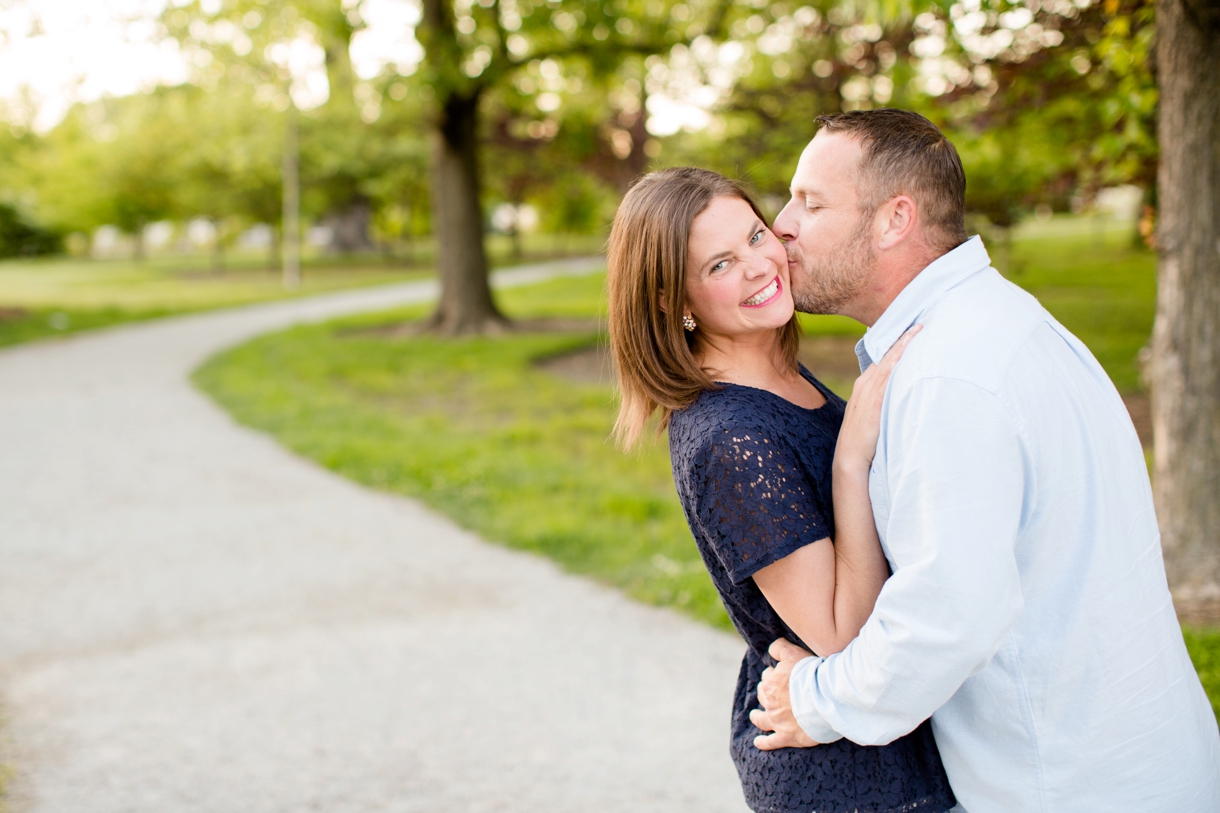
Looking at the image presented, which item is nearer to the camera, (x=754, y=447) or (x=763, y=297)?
(x=754, y=447)

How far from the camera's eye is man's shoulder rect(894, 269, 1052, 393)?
1551 millimetres

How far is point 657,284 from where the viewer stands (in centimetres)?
197

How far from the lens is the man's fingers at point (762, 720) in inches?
75.8

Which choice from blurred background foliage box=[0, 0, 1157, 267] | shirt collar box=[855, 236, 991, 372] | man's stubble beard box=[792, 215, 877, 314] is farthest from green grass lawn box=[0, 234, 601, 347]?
shirt collar box=[855, 236, 991, 372]

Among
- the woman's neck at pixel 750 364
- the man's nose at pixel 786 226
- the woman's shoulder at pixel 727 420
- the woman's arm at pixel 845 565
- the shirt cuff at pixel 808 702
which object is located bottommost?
the shirt cuff at pixel 808 702

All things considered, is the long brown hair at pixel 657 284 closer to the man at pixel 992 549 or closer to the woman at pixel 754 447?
the woman at pixel 754 447

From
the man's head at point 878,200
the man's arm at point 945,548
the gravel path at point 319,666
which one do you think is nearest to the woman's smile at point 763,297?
the man's head at point 878,200

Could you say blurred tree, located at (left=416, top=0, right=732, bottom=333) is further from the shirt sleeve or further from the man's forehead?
the shirt sleeve

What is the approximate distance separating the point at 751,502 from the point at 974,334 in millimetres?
452

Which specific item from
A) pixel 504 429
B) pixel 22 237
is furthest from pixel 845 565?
pixel 22 237

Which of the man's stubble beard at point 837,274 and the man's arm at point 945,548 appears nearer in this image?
the man's arm at point 945,548

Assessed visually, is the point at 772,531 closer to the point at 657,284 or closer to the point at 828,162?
the point at 657,284

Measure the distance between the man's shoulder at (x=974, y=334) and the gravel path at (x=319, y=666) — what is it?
2257 millimetres

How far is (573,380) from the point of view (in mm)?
12391
